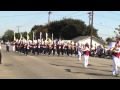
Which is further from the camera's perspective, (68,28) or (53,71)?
(68,28)

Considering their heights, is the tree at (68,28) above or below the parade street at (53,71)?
above

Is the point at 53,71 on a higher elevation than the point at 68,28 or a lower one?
lower

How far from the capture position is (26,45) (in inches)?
1516

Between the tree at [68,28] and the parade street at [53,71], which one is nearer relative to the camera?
the parade street at [53,71]

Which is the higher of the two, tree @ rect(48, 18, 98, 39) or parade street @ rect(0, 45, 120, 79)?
tree @ rect(48, 18, 98, 39)

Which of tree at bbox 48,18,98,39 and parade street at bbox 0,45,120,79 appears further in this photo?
tree at bbox 48,18,98,39
